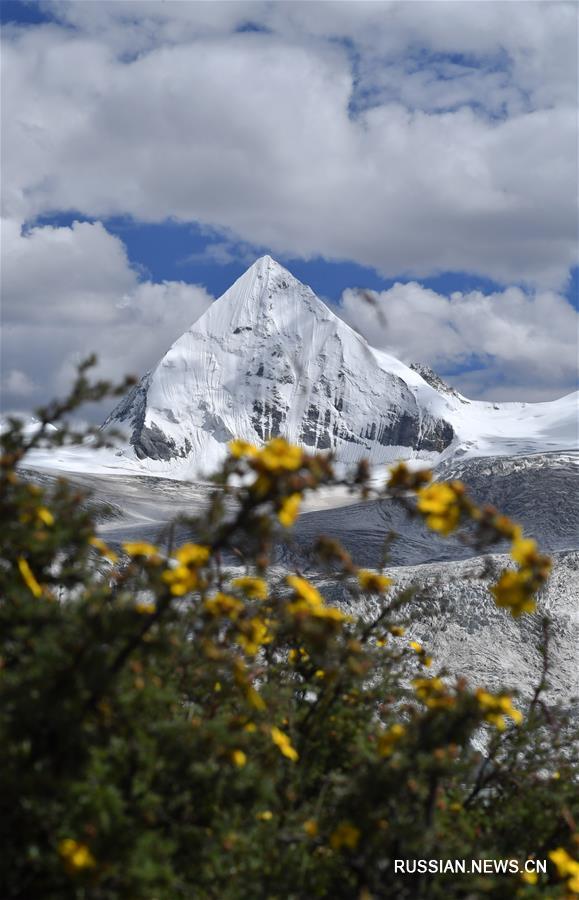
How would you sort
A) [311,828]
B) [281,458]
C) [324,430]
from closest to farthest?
[281,458], [311,828], [324,430]

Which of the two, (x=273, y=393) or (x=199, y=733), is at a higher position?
(x=273, y=393)

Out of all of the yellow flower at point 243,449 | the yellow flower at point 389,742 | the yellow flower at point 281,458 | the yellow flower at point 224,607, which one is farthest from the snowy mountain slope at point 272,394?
the yellow flower at point 281,458

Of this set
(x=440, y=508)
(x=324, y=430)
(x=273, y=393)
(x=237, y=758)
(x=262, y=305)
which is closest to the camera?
(x=440, y=508)

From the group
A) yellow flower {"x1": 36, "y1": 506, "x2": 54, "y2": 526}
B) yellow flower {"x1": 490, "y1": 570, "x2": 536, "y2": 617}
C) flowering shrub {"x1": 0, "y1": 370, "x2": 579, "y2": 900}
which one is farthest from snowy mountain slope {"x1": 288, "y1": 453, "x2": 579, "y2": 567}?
yellow flower {"x1": 490, "y1": 570, "x2": 536, "y2": 617}

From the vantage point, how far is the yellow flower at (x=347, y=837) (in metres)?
2.79

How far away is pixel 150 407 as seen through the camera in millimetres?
76188

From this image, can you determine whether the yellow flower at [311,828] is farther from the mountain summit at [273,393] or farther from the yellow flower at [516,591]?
the mountain summit at [273,393]

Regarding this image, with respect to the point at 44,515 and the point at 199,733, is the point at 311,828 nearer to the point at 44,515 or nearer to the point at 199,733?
the point at 199,733

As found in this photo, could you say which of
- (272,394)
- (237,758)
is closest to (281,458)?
(237,758)

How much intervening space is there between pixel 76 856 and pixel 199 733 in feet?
1.73

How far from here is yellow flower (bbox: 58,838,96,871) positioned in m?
2.42

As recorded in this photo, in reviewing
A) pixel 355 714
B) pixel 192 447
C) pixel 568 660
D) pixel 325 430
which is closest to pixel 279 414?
pixel 325 430

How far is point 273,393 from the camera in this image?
262 feet

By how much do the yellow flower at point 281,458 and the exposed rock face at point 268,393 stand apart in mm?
69100
